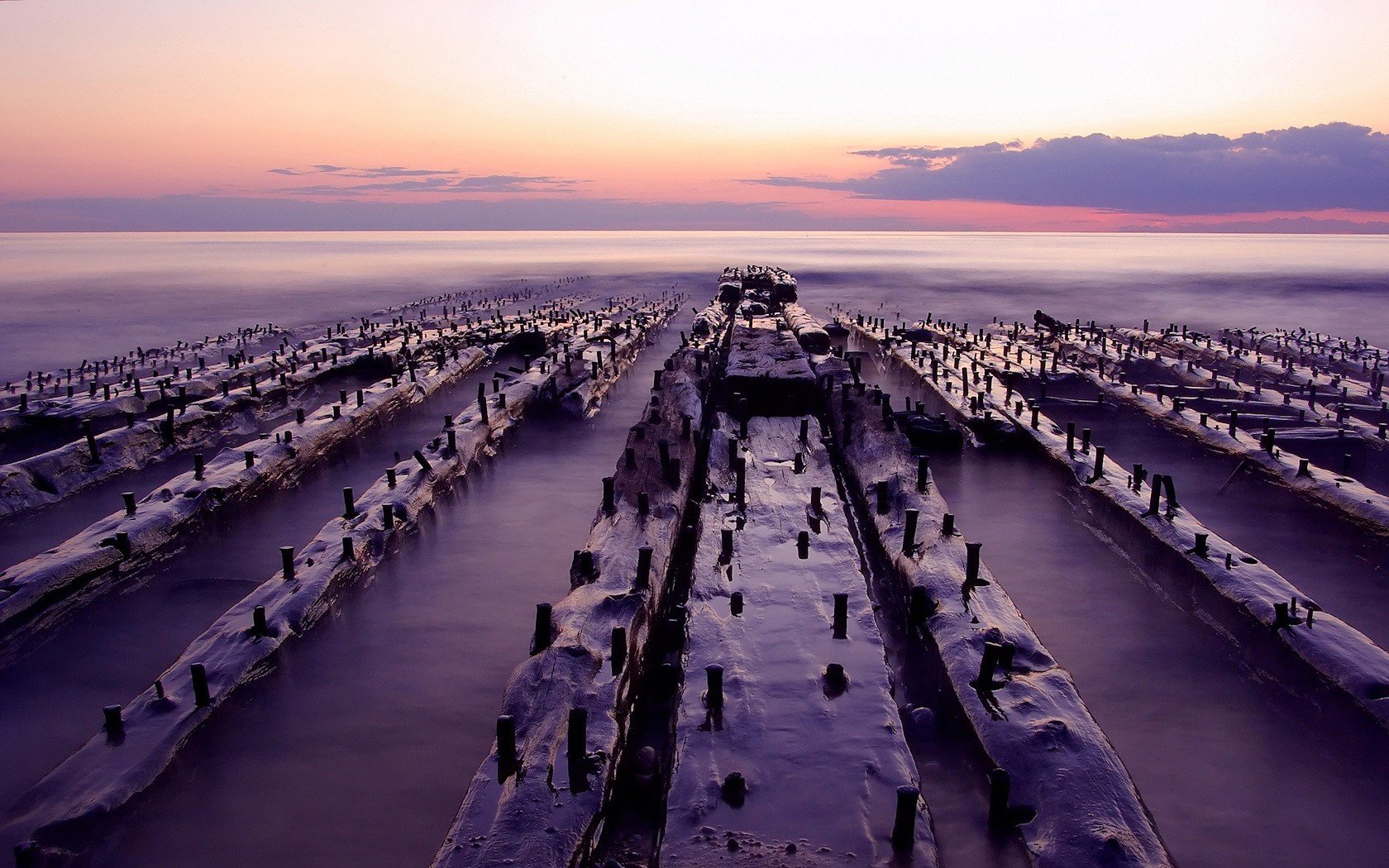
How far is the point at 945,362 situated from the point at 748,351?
748 cm

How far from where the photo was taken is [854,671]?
17.4 ft

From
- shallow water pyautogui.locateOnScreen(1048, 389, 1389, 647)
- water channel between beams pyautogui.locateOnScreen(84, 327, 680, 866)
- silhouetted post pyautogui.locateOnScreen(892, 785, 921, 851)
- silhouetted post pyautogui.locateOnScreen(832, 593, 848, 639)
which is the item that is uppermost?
silhouetted post pyautogui.locateOnScreen(832, 593, 848, 639)

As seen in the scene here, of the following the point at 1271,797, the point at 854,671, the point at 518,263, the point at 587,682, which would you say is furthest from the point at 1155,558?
the point at 518,263

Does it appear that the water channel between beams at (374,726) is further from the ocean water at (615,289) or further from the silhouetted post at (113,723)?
the ocean water at (615,289)

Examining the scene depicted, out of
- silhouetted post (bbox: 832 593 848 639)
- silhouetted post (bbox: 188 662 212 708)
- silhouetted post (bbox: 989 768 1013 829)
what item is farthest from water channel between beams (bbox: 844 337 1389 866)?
silhouetted post (bbox: 188 662 212 708)

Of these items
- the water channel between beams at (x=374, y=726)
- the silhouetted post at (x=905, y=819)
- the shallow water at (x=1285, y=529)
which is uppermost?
the silhouetted post at (x=905, y=819)

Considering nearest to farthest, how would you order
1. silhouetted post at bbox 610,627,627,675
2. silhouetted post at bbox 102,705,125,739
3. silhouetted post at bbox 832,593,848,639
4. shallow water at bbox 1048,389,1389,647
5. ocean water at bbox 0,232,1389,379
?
1. silhouetted post at bbox 610,627,627,675
2. silhouetted post at bbox 102,705,125,739
3. silhouetted post at bbox 832,593,848,639
4. shallow water at bbox 1048,389,1389,647
5. ocean water at bbox 0,232,1389,379

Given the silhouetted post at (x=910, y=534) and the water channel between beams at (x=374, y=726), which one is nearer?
the water channel between beams at (x=374, y=726)

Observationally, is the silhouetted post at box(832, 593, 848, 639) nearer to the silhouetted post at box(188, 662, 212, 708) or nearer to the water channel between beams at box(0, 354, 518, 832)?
the silhouetted post at box(188, 662, 212, 708)

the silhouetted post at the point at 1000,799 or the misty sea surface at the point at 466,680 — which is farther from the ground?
the silhouetted post at the point at 1000,799

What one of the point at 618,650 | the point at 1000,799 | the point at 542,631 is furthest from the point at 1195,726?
the point at 542,631

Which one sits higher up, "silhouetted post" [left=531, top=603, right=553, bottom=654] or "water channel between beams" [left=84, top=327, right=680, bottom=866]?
"silhouetted post" [left=531, top=603, right=553, bottom=654]

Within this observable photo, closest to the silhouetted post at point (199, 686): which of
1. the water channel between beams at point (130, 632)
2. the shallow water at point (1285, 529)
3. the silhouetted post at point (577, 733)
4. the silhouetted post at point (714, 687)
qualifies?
the water channel between beams at point (130, 632)

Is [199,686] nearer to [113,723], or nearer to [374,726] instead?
[113,723]
